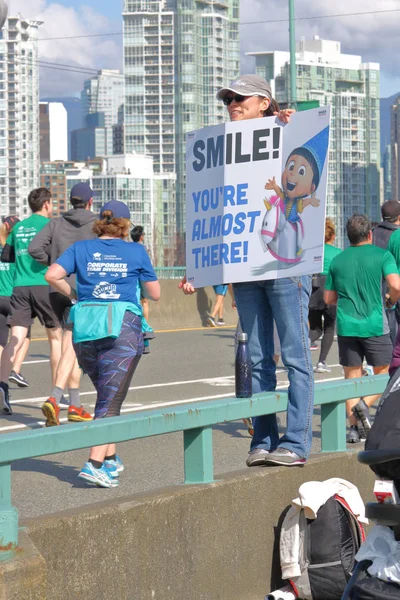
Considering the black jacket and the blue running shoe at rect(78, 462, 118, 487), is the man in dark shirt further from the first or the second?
the blue running shoe at rect(78, 462, 118, 487)

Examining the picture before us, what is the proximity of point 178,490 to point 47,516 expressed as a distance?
29.2 inches

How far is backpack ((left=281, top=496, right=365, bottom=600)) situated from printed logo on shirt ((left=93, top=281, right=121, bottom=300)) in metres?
2.33

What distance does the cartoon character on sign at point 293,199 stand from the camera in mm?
5719

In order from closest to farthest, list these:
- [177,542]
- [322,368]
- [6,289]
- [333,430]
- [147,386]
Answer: [177,542] → [333,430] → [6,289] → [147,386] → [322,368]

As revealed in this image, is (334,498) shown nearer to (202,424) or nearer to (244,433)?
(202,424)

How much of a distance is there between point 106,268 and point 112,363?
1.94ft

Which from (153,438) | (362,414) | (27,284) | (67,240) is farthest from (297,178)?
(27,284)

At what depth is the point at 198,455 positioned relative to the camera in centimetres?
529

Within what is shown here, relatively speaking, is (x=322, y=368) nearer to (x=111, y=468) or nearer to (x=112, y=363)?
(x=111, y=468)

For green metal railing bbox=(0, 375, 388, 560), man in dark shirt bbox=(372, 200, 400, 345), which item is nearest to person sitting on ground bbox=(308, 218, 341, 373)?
man in dark shirt bbox=(372, 200, 400, 345)

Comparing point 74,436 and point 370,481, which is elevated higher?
point 74,436

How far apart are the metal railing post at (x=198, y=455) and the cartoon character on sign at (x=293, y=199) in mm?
1054

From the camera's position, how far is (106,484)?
7262 mm

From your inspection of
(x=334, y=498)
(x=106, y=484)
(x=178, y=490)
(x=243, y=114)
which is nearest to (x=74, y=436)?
(x=178, y=490)
